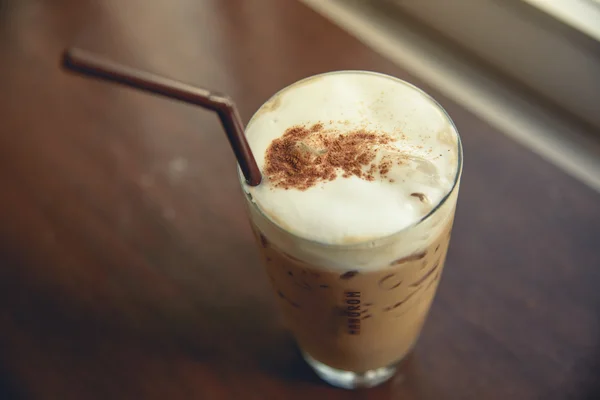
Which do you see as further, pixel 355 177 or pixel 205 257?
pixel 205 257

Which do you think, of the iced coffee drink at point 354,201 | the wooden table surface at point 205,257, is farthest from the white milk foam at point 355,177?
the wooden table surface at point 205,257

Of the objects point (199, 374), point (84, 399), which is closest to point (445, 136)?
point (199, 374)

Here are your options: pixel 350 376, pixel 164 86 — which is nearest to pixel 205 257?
pixel 350 376

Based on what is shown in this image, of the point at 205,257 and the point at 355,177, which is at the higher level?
the point at 355,177

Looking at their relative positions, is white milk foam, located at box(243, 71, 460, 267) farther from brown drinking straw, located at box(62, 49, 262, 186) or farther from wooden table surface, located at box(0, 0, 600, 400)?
wooden table surface, located at box(0, 0, 600, 400)

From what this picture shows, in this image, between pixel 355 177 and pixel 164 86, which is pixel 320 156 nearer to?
pixel 355 177

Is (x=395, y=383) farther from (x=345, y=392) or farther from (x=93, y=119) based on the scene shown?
(x=93, y=119)
